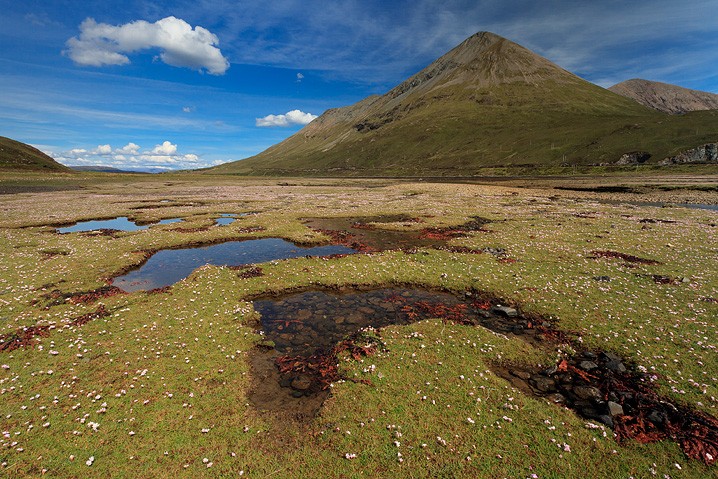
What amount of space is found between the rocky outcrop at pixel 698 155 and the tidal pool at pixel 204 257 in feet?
817

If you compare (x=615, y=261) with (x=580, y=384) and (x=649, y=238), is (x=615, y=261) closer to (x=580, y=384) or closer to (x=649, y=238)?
(x=649, y=238)

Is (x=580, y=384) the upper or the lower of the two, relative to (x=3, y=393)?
lower

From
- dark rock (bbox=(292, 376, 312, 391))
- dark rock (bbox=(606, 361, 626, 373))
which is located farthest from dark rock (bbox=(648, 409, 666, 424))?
dark rock (bbox=(292, 376, 312, 391))

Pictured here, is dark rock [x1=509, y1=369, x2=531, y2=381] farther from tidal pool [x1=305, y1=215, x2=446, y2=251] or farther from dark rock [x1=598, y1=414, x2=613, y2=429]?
tidal pool [x1=305, y1=215, x2=446, y2=251]

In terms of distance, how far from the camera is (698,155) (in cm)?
18175

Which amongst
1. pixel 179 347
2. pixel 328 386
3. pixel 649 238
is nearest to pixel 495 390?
pixel 328 386

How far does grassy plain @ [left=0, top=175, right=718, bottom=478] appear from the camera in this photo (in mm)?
8914

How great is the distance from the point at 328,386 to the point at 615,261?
86.0ft

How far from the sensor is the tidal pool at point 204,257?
23.5 meters

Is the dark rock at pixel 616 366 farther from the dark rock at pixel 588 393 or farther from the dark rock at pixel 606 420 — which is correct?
the dark rock at pixel 606 420

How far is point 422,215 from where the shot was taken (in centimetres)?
5125

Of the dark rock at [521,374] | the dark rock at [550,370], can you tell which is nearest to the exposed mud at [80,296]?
the dark rock at [521,374]

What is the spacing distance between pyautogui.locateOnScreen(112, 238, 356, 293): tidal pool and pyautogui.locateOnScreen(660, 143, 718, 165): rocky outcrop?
9801 inches

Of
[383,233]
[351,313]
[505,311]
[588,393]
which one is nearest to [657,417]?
[588,393]
